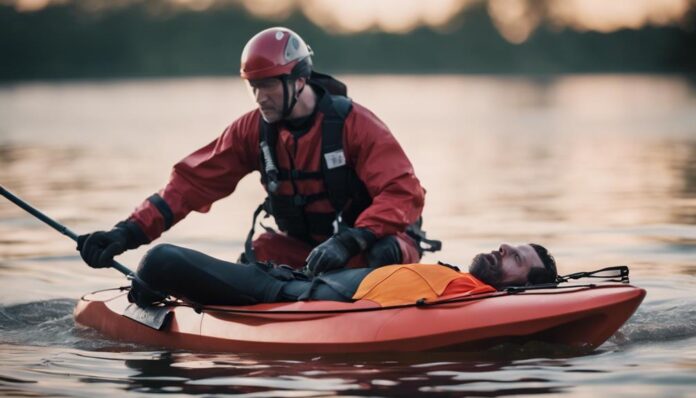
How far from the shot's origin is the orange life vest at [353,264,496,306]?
264 inches

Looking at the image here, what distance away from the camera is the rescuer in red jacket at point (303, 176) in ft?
23.6

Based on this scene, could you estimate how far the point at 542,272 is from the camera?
271 inches

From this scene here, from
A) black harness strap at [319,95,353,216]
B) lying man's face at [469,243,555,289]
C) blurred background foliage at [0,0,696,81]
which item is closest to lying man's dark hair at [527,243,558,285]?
lying man's face at [469,243,555,289]

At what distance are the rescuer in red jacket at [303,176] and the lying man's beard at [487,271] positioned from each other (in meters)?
0.49

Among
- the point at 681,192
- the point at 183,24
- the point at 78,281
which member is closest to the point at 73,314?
the point at 78,281

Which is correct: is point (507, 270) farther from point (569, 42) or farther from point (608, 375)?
point (569, 42)

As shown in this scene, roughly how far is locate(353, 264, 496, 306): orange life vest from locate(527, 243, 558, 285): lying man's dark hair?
224 mm

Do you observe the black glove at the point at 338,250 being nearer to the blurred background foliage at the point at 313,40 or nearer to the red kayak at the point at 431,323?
the red kayak at the point at 431,323

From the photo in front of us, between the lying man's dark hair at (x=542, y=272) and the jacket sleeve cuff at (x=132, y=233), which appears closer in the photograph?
the lying man's dark hair at (x=542, y=272)

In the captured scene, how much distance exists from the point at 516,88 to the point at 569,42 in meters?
4.31

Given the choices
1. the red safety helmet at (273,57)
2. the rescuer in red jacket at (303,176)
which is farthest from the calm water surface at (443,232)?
the red safety helmet at (273,57)

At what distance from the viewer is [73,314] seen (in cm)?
818

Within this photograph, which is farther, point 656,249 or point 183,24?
point 183,24

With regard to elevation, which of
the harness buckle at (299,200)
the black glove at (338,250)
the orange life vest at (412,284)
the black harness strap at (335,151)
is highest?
the black harness strap at (335,151)
